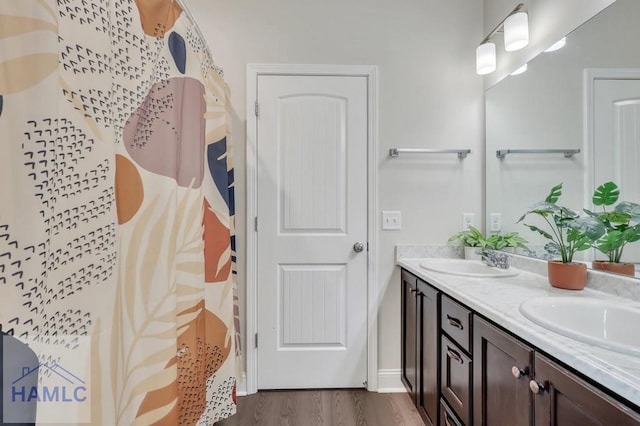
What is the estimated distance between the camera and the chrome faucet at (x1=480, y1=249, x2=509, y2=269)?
1.62 meters

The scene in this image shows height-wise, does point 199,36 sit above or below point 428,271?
above

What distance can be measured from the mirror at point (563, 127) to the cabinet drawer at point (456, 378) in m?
0.71

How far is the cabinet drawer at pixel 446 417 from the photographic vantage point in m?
1.24

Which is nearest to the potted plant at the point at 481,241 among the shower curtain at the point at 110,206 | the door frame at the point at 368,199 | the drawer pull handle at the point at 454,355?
the door frame at the point at 368,199

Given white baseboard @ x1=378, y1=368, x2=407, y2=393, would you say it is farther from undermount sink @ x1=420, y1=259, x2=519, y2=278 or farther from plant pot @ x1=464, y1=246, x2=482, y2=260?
plant pot @ x1=464, y1=246, x2=482, y2=260

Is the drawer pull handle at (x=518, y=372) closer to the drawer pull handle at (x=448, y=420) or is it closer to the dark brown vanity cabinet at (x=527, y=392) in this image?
the dark brown vanity cabinet at (x=527, y=392)

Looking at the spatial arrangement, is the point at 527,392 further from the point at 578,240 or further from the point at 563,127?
the point at 563,127

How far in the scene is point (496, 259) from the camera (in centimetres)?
165

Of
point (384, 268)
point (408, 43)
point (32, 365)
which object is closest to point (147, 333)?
point (32, 365)

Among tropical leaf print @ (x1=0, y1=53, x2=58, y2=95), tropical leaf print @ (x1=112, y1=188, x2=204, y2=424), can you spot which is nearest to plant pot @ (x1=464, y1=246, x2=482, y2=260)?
tropical leaf print @ (x1=112, y1=188, x2=204, y2=424)

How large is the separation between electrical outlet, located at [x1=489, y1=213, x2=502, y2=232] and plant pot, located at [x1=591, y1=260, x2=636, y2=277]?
2.16ft

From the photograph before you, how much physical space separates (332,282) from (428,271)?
0.63 meters

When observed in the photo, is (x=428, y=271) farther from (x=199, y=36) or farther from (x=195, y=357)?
(x=199, y=36)

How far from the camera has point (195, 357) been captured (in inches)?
42.6
